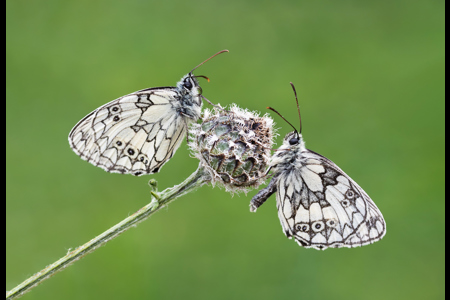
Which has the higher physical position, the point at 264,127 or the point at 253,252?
the point at 253,252

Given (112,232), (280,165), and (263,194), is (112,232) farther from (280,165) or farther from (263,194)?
(280,165)

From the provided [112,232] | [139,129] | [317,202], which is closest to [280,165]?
[317,202]

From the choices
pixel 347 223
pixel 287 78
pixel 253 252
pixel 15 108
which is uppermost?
pixel 15 108

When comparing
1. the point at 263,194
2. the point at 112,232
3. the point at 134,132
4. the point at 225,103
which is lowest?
the point at 112,232

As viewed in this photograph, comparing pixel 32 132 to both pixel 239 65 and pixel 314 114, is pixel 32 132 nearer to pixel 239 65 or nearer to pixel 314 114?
pixel 239 65

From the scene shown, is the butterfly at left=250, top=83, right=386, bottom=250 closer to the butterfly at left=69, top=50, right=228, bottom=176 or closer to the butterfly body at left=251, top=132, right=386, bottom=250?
the butterfly body at left=251, top=132, right=386, bottom=250

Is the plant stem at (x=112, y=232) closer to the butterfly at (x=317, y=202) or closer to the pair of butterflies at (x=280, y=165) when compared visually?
the pair of butterflies at (x=280, y=165)

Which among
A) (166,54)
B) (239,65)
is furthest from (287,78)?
(166,54)
